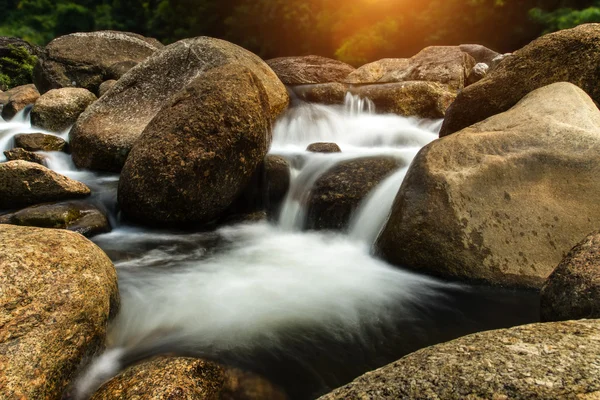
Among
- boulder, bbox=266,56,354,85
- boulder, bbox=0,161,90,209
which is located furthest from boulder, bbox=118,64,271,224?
boulder, bbox=266,56,354,85

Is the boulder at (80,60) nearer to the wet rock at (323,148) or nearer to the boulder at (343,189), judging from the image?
the wet rock at (323,148)

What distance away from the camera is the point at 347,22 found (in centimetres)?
2381

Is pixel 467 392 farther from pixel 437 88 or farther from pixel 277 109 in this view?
pixel 437 88

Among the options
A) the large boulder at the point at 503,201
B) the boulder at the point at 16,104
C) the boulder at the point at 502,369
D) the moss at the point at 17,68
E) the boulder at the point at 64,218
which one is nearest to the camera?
the boulder at the point at 502,369

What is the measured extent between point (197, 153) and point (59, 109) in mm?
6727

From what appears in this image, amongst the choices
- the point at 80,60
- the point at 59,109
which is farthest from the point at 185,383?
the point at 80,60

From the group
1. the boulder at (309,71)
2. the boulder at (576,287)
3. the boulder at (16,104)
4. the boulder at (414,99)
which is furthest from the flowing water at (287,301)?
the boulder at (16,104)

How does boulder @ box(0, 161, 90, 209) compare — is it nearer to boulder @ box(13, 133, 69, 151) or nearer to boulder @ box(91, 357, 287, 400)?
boulder @ box(13, 133, 69, 151)

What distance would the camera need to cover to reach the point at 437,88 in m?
9.20

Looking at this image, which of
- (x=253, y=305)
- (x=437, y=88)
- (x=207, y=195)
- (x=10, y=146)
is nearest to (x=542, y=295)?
(x=253, y=305)

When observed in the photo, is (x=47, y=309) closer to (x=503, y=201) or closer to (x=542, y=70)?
(x=503, y=201)

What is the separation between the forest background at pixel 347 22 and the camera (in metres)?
18.1

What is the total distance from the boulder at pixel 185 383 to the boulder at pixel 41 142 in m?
7.30

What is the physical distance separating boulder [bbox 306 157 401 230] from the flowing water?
133mm
